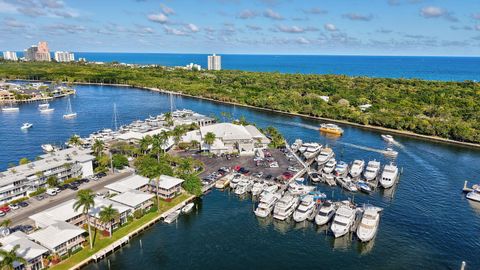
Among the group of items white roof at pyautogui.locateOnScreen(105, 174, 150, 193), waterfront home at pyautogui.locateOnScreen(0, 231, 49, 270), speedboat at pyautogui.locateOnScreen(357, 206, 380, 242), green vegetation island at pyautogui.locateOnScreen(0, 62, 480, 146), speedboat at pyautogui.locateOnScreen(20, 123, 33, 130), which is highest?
green vegetation island at pyautogui.locateOnScreen(0, 62, 480, 146)

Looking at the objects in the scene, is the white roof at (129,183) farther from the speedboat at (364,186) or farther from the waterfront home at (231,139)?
the speedboat at (364,186)

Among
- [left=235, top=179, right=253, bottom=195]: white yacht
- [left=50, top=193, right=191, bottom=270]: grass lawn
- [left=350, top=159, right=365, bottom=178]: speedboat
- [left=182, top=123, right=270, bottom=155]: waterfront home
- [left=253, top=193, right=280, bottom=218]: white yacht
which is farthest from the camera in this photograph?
[left=182, top=123, right=270, bottom=155]: waterfront home

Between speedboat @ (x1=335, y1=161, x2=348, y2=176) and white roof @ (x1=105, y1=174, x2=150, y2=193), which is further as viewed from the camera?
speedboat @ (x1=335, y1=161, x2=348, y2=176)

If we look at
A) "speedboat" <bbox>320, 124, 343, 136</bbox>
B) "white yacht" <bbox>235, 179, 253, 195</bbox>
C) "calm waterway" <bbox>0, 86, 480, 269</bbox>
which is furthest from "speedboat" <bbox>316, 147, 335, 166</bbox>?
"speedboat" <bbox>320, 124, 343, 136</bbox>

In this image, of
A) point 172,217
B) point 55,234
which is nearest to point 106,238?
point 55,234

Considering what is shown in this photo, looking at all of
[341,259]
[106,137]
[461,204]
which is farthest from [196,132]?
[461,204]

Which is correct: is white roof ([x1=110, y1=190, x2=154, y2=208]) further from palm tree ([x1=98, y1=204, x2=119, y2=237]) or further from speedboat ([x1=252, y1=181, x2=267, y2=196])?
speedboat ([x1=252, y1=181, x2=267, y2=196])

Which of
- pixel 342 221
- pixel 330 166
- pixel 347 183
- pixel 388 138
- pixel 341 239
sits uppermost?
pixel 388 138

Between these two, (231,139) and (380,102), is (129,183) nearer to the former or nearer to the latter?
(231,139)
